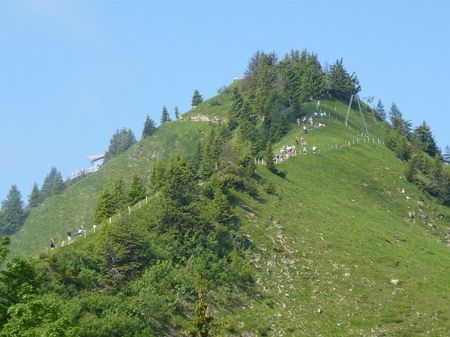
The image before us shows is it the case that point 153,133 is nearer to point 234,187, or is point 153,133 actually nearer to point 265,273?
point 234,187

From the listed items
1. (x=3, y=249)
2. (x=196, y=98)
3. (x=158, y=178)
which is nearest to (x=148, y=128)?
(x=196, y=98)

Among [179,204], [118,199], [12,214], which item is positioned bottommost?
[179,204]

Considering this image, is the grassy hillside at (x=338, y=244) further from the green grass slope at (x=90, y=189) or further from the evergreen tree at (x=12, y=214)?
the evergreen tree at (x=12, y=214)

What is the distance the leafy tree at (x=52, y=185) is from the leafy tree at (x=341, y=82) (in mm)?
57028

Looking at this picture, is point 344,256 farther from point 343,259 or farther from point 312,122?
point 312,122

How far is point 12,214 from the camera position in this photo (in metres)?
149

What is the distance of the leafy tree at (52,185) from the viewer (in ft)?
535

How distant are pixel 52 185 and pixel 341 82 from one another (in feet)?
228

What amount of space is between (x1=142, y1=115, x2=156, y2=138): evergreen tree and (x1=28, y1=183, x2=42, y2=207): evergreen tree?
25.5 metres

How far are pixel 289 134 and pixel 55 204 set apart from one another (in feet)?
137

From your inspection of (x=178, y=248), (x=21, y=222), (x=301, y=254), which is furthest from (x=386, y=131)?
(x=178, y=248)

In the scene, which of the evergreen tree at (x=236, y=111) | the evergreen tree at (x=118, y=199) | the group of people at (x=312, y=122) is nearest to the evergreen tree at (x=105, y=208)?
the evergreen tree at (x=118, y=199)

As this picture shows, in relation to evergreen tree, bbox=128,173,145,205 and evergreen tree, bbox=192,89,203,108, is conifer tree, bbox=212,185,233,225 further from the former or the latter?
evergreen tree, bbox=192,89,203,108

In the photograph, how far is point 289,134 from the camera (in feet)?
406
